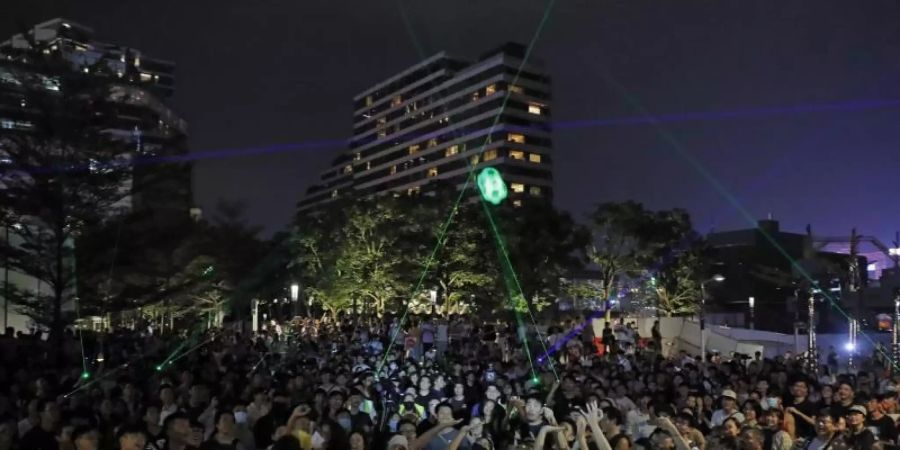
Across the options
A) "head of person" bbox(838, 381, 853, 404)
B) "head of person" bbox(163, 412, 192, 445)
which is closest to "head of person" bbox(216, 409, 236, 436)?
"head of person" bbox(163, 412, 192, 445)

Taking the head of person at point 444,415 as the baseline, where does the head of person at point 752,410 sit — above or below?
below

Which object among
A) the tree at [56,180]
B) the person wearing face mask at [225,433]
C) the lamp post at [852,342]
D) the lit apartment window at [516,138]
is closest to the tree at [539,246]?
the lamp post at [852,342]

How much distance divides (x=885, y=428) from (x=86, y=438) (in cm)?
734

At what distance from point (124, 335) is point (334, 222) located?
14690 millimetres

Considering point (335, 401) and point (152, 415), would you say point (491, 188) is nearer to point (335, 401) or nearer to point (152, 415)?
point (335, 401)

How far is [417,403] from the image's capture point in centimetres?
1073

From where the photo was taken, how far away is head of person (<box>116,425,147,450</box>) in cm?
597

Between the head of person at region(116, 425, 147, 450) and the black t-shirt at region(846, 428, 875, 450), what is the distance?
19.5ft

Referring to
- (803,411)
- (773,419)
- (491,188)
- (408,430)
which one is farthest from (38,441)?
(491,188)

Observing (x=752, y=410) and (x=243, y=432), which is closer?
(x=243, y=432)

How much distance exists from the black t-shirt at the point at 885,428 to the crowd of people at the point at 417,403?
20 mm

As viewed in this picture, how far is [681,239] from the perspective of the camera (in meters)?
34.6

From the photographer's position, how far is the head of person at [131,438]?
5.97 meters

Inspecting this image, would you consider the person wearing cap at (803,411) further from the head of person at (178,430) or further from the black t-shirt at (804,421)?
the head of person at (178,430)
